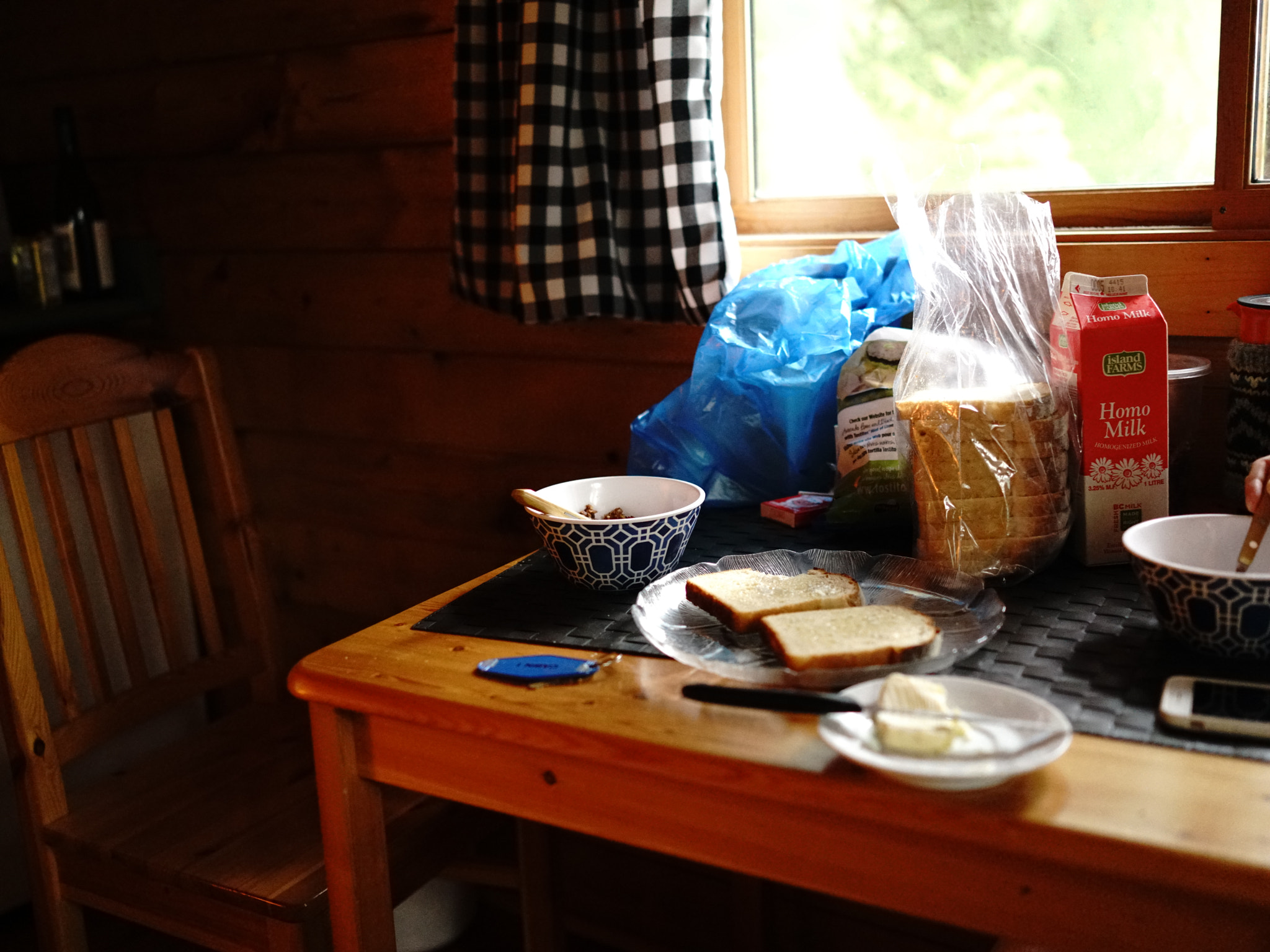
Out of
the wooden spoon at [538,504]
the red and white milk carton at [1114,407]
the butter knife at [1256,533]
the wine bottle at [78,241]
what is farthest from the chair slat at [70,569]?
the butter knife at [1256,533]

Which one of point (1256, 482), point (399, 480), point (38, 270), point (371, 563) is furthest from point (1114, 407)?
point (38, 270)

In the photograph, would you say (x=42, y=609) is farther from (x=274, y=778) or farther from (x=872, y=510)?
(x=872, y=510)

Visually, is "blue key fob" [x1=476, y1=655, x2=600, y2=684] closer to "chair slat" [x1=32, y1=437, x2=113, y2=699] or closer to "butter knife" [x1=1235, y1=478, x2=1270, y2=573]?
"butter knife" [x1=1235, y1=478, x2=1270, y2=573]

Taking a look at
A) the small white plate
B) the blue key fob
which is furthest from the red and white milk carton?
the blue key fob

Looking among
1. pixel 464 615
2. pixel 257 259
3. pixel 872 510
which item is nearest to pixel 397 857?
pixel 464 615

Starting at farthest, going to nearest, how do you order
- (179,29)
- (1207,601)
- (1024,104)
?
(179,29) < (1024,104) < (1207,601)

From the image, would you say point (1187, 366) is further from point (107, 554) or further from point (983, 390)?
point (107, 554)

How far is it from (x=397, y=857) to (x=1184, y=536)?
82 cm

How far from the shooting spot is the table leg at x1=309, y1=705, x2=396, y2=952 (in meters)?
0.84

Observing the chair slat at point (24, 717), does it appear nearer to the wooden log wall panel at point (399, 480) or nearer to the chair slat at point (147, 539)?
the chair slat at point (147, 539)

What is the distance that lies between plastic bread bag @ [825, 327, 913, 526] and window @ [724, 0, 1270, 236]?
33 centimetres

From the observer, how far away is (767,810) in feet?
2.22

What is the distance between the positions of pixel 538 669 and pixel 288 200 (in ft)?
4.21

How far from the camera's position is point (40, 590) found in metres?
1.24
